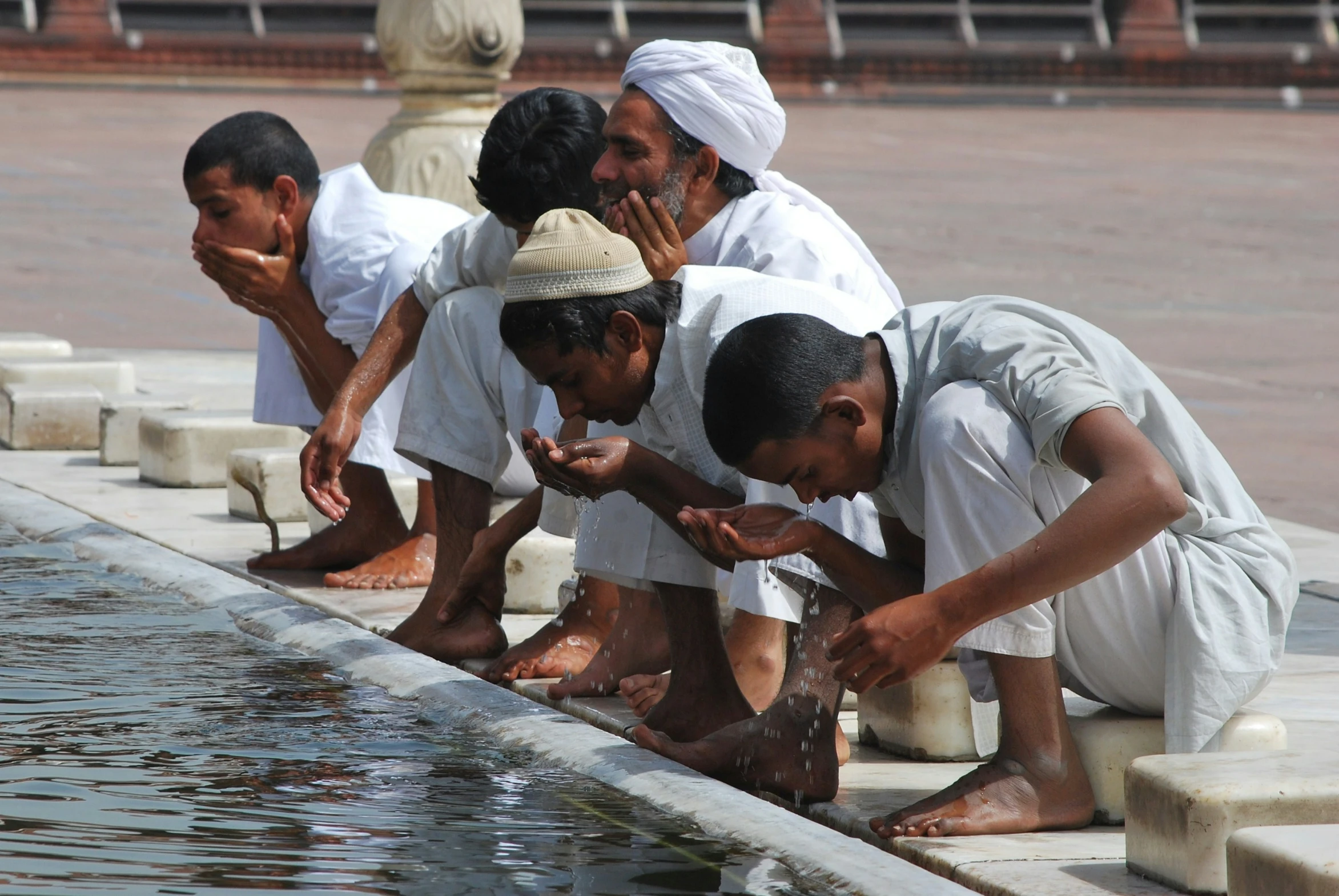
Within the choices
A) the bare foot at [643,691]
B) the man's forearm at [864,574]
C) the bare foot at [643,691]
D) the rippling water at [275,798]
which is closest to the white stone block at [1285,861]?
the rippling water at [275,798]

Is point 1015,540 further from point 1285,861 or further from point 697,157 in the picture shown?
point 697,157

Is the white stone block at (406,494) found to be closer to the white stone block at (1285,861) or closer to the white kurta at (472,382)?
the white kurta at (472,382)

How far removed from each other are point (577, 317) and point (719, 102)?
0.84 m

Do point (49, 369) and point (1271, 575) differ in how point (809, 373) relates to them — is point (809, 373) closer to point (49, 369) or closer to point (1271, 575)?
point (1271, 575)

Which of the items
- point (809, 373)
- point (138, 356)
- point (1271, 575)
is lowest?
point (138, 356)

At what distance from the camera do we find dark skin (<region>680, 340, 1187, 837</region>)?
8.88 ft

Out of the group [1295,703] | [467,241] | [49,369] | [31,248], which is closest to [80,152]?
[31,248]

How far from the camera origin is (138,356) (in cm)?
977

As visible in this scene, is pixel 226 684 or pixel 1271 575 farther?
pixel 226 684

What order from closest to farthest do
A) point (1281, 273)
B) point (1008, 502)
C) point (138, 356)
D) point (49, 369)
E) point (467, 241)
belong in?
point (1008, 502) < point (467, 241) < point (49, 369) < point (138, 356) < point (1281, 273)

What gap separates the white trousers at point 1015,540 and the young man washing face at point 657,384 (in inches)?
15.4

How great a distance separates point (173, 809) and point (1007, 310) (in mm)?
1374

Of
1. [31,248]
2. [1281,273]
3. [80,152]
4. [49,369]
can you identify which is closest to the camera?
[49,369]

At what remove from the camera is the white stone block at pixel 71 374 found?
7684 millimetres
